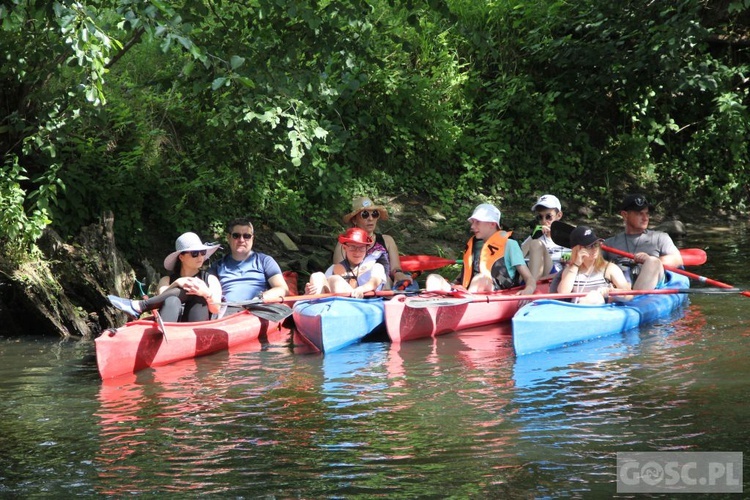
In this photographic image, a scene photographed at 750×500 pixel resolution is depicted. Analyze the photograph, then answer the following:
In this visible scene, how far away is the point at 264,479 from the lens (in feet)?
17.0

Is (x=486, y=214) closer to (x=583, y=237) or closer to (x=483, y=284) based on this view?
(x=483, y=284)

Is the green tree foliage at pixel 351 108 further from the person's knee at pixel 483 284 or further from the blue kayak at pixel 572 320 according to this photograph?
the blue kayak at pixel 572 320

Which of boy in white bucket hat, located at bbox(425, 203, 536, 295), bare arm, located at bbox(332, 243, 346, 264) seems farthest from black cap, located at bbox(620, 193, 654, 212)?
bare arm, located at bbox(332, 243, 346, 264)

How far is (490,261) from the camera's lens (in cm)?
942

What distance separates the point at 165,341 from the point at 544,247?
3526 mm

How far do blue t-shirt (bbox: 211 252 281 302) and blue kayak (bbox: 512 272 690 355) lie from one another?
7.39ft

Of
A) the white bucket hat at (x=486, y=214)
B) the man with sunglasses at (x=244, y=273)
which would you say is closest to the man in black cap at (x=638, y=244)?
the white bucket hat at (x=486, y=214)

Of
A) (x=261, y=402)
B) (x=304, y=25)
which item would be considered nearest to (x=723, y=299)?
(x=304, y=25)

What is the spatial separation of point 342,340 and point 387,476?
3.41 meters

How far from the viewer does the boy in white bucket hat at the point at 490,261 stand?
9.34m

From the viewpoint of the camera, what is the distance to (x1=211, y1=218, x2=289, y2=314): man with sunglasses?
911 cm

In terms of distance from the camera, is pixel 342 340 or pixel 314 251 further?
pixel 314 251

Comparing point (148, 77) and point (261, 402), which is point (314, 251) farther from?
point (261, 402)

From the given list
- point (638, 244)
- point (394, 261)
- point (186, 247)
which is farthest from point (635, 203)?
point (186, 247)
